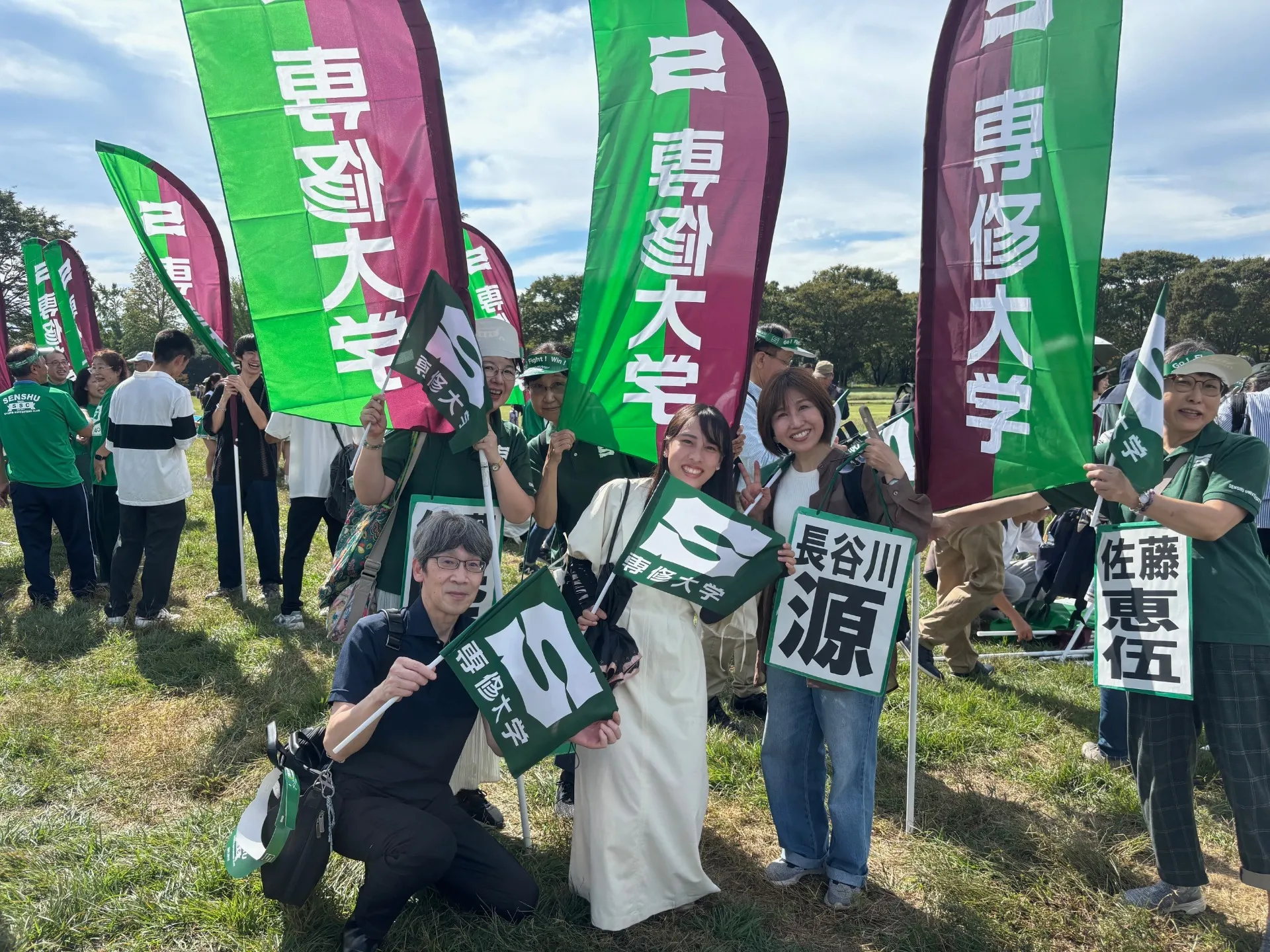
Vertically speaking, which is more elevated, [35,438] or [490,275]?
[490,275]

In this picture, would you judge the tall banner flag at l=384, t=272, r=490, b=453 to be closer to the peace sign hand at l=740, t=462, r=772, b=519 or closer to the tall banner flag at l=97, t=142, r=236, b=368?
the peace sign hand at l=740, t=462, r=772, b=519

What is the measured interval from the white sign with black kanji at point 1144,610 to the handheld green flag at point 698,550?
1.54m

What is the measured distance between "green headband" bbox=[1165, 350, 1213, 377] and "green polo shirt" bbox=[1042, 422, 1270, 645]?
0.89 feet

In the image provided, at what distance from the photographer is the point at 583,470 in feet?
15.2

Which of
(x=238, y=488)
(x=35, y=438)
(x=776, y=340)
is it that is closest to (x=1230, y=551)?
(x=776, y=340)

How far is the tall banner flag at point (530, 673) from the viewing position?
280 cm

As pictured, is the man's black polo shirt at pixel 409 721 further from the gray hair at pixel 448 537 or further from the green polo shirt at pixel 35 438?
the green polo shirt at pixel 35 438

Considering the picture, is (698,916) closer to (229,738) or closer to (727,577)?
(727,577)

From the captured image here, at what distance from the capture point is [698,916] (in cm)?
322

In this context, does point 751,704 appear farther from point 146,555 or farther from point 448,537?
point 146,555

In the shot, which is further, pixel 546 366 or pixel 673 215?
pixel 546 366

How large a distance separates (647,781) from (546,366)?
2578mm

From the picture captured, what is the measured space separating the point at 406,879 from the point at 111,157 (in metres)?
6.26

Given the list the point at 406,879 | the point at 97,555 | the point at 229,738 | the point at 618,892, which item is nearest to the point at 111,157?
the point at 97,555
